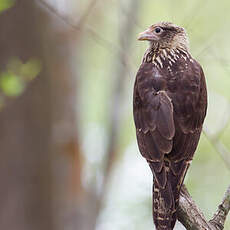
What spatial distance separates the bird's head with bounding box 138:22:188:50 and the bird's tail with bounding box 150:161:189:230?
164 centimetres

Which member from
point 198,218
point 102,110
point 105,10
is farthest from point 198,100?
point 102,110

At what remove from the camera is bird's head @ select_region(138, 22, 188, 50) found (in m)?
7.13

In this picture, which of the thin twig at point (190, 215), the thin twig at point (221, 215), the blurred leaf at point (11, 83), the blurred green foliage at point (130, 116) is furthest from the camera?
the blurred green foliage at point (130, 116)

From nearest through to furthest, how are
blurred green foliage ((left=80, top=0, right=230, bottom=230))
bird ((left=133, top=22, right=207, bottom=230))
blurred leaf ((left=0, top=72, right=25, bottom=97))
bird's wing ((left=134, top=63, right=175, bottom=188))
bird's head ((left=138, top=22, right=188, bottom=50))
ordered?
1. bird ((left=133, top=22, right=207, bottom=230))
2. bird's wing ((left=134, top=63, right=175, bottom=188))
3. blurred leaf ((left=0, top=72, right=25, bottom=97))
4. bird's head ((left=138, top=22, right=188, bottom=50))
5. blurred green foliage ((left=80, top=0, right=230, bottom=230))

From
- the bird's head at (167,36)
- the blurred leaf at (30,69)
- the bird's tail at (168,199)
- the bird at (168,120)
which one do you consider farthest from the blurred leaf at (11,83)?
the bird's tail at (168,199)

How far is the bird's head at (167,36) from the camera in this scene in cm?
713

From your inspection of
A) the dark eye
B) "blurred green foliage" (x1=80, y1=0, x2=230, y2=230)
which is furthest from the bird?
"blurred green foliage" (x1=80, y1=0, x2=230, y2=230)

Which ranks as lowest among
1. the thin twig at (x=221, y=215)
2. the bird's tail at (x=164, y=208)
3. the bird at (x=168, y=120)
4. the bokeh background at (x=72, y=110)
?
the thin twig at (x=221, y=215)

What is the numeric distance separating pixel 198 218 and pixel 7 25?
12.7ft

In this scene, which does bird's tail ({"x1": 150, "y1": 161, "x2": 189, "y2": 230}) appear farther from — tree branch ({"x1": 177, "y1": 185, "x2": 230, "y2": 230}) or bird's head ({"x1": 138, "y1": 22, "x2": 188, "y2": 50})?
bird's head ({"x1": 138, "y1": 22, "x2": 188, "y2": 50})

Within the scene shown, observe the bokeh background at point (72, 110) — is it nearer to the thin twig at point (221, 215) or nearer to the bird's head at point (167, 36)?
the bird's head at point (167, 36)

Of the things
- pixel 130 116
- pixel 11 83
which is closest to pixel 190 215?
pixel 11 83

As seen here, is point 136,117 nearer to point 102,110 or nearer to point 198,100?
point 198,100

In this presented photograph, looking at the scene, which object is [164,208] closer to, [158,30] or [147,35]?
[147,35]
